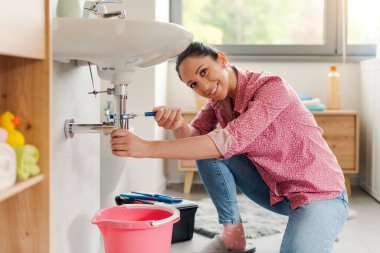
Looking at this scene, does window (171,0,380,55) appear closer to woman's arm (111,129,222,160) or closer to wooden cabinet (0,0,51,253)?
woman's arm (111,129,222,160)

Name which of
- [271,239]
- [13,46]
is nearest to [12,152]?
[13,46]

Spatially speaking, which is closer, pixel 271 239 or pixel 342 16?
pixel 271 239

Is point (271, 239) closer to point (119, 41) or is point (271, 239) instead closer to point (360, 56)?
point (119, 41)

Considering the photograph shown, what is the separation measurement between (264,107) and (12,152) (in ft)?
2.47

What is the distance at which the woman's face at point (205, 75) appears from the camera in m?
1.61

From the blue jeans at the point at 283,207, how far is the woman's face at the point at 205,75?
13.0 inches

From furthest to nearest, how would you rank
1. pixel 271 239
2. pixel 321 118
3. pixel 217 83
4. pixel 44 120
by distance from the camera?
1. pixel 321 118
2. pixel 271 239
3. pixel 217 83
4. pixel 44 120

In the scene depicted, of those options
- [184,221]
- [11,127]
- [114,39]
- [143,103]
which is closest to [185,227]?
[184,221]

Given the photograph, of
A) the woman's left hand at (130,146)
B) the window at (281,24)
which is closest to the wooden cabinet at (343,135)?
the window at (281,24)

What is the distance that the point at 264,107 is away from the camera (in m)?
1.52

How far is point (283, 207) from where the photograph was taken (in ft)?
5.72

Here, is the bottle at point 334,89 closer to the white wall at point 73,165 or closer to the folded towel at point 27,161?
the white wall at point 73,165

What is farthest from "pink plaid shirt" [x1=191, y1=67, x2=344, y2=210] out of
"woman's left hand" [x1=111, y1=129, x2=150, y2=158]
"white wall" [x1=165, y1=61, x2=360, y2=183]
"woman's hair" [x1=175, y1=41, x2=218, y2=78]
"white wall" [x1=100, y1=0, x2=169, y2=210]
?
"white wall" [x1=165, y1=61, x2=360, y2=183]

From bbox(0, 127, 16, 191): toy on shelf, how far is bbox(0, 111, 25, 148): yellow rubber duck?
21 mm
